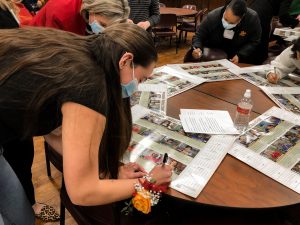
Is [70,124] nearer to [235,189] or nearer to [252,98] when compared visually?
[235,189]

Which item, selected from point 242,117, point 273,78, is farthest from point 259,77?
point 242,117

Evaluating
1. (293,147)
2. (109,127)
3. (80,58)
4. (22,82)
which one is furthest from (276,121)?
(22,82)

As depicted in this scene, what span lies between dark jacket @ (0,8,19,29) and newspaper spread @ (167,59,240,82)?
3.51ft

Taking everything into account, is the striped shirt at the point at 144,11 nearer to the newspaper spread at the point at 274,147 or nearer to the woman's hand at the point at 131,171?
the newspaper spread at the point at 274,147

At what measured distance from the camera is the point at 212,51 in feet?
8.56

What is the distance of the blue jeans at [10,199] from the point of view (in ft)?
3.41

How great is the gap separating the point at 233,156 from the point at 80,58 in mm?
753

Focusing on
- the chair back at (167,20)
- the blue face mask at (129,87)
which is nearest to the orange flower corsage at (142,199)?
the blue face mask at (129,87)

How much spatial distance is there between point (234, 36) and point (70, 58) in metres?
2.14

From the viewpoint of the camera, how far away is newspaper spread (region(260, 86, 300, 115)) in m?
1.68

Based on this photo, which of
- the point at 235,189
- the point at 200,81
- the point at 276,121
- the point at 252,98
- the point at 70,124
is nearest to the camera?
the point at 70,124

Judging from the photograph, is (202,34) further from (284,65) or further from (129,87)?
(129,87)

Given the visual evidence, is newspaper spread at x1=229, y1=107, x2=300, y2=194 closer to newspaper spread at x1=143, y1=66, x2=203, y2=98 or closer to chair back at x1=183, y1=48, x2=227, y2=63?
newspaper spread at x1=143, y1=66, x2=203, y2=98

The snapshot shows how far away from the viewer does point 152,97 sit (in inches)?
65.9
